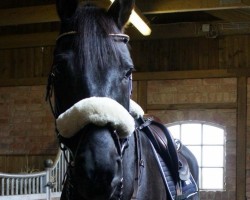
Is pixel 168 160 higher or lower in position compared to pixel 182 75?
lower

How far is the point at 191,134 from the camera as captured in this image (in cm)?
900

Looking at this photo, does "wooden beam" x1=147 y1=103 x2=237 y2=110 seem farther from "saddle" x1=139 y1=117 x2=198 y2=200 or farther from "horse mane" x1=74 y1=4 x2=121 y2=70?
"horse mane" x1=74 y1=4 x2=121 y2=70

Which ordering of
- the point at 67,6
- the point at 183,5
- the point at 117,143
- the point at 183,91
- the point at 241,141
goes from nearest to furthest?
the point at 117,143 < the point at 67,6 < the point at 183,5 < the point at 241,141 < the point at 183,91

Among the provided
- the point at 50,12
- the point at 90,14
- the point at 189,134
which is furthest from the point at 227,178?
the point at 90,14

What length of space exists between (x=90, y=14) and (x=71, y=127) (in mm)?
399

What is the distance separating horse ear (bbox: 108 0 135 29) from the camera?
5.87ft

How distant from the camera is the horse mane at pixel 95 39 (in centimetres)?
163

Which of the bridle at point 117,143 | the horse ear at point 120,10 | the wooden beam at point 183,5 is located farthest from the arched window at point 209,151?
the horse ear at point 120,10

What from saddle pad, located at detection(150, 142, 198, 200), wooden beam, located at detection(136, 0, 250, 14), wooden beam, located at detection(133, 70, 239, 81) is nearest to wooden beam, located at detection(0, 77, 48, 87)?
wooden beam, located at detection(133, 70, 239, 81)

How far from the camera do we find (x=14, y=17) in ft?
26.0

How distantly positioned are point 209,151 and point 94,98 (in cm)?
749

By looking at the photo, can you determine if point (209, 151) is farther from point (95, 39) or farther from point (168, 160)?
point (95, 39)

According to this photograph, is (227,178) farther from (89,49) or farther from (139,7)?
(89,49)

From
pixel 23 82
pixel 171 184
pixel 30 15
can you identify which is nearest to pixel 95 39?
pixel 171 184
